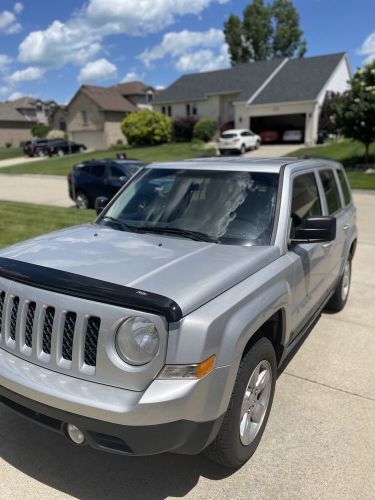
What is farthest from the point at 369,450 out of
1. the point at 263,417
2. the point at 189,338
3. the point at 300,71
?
the point at 300,71

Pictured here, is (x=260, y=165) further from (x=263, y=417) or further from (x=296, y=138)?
(x=296, y=138)

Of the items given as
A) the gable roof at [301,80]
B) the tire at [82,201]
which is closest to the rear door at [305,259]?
the tire at [82,201]

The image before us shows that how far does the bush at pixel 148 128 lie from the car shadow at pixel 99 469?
4046cm

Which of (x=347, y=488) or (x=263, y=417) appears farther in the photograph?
(x=263, y=417)

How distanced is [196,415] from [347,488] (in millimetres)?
1158

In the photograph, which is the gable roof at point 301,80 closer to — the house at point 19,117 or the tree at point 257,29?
the tree at point 257,29

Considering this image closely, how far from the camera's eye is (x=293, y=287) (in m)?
3.24

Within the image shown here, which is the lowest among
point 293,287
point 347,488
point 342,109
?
point 347,488

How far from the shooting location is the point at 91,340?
2297 millimetres

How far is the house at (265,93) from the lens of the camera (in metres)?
35.7

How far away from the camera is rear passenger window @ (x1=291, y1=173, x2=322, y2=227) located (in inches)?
147

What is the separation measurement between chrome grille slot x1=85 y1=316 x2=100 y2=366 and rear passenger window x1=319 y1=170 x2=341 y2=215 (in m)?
3.00

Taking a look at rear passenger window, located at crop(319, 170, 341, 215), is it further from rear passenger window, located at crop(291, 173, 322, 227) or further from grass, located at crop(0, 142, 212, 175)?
grass, located at crop(0, 142, 212, 175)

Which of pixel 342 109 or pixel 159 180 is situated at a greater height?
pixel 342 109
